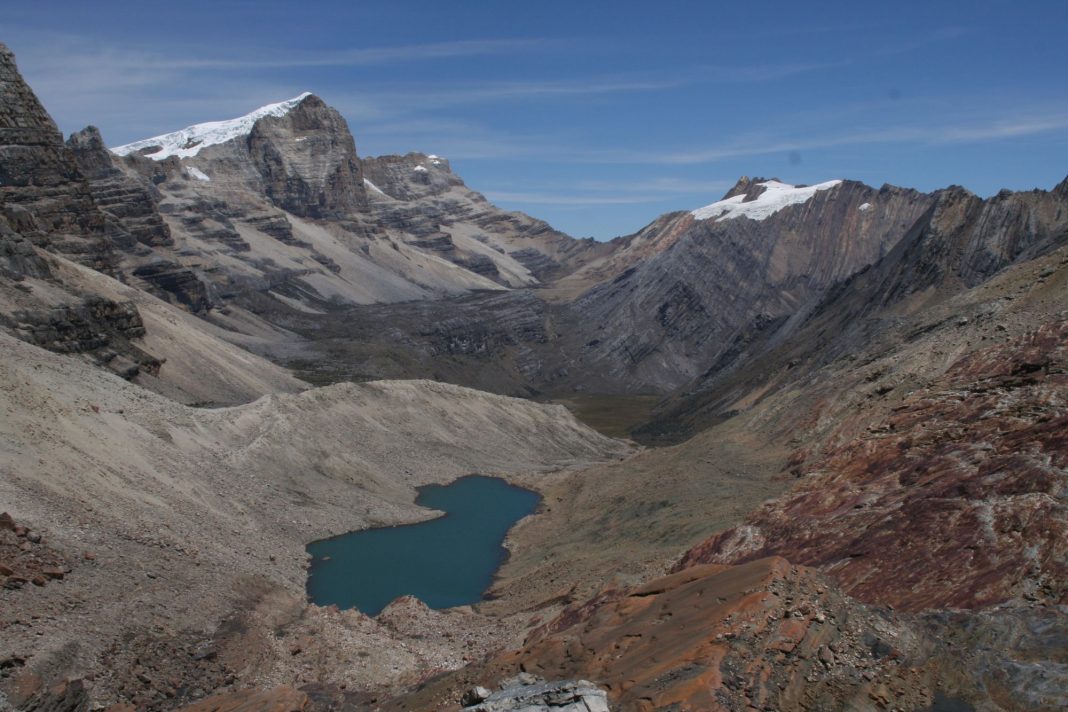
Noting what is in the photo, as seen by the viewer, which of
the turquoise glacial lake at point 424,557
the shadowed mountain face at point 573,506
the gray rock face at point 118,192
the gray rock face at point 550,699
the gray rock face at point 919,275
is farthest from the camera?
the gray rock face at point 118,192

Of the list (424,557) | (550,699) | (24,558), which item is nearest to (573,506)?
(424,557)

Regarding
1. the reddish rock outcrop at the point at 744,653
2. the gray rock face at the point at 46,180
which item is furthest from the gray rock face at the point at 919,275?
the gray rock face at the point at 46,180

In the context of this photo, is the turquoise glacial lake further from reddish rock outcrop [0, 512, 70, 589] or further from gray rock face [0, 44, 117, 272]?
gray rock face [0, 44, 117, 272]

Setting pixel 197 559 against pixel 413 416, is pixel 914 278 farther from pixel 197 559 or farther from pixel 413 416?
pixel 197 559

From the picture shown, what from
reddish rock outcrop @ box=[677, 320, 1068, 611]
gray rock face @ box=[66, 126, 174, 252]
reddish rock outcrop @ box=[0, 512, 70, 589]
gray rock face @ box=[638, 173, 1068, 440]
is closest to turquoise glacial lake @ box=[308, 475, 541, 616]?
reddish rock outcrop @ box=[0, 512, 70, 589]

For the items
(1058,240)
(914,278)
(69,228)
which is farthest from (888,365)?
(69,228)

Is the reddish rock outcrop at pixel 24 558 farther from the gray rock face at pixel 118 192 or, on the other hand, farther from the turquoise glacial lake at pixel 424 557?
the gray rock face at pixel 118 192
